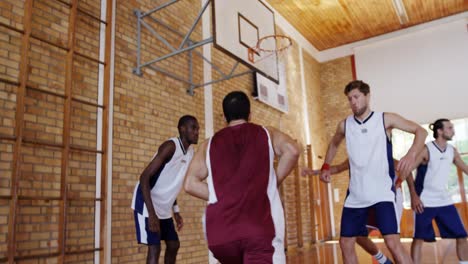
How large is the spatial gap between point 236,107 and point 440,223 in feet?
10.7

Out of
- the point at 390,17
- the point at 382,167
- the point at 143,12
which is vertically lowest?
the point at 382,167

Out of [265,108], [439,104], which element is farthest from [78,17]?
[439,104]

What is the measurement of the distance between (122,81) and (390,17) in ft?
27.0

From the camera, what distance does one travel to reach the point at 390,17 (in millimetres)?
10945

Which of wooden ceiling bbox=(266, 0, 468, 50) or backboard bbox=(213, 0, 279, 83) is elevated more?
wooden ceiling bbox=(266, 0, 468, 50)

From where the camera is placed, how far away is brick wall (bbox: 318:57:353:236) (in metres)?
12.1

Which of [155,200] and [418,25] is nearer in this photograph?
[155,200]

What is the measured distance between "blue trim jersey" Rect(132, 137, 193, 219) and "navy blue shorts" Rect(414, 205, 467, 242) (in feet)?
8.37

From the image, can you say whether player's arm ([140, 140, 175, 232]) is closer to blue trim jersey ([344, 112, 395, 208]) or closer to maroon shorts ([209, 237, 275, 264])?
maroon shorts ([209, 237, 275, 264])

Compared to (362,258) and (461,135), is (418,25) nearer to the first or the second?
(461,135)

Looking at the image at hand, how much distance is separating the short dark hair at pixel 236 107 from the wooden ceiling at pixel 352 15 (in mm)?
7885

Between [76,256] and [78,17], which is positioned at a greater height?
[78,17]

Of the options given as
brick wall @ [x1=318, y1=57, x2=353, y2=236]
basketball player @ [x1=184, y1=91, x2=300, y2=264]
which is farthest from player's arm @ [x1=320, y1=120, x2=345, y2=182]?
brick wall @ [x1=318, y1=57, x2=353, y2=236]

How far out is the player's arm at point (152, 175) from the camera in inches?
134
